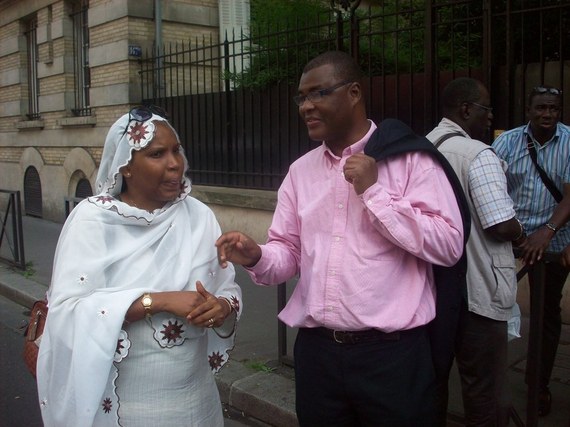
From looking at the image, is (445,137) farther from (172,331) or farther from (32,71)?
(32,71)

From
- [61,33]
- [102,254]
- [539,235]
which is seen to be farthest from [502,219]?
[61,33]

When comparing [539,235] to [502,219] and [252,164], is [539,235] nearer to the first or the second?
[502,219]

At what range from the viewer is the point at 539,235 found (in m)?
3.12

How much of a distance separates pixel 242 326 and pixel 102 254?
382 cm

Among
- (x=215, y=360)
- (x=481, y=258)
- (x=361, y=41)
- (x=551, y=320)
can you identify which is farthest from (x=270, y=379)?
(x=361, y=41)

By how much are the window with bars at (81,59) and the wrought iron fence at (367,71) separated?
7.94ft

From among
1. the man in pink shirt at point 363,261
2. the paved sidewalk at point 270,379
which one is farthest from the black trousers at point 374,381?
the paved sidewalk at point 270,379

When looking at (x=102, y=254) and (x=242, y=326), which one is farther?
(x=242, y=326)

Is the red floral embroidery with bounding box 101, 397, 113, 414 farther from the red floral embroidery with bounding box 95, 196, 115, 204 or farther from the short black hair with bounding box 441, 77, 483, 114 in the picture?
the short black hair with bounding box 441, 77, 483, 114

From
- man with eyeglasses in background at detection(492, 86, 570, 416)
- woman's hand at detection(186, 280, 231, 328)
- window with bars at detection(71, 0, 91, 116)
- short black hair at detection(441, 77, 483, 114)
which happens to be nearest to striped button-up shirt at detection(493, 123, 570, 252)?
man with eyeglasses in background at detection(492, 86, 570, 416)

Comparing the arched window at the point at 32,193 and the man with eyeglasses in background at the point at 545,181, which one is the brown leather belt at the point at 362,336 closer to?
the man with eyeglasses in background at the point at 545,181

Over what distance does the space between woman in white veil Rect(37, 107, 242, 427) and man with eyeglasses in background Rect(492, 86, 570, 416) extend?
2300 millimetres

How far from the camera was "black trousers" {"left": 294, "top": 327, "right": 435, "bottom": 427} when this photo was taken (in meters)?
2.16

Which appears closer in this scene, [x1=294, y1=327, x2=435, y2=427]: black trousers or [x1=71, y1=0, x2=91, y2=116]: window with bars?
[x1=294, y1=327, x2=435, y2=427]: black trousers
